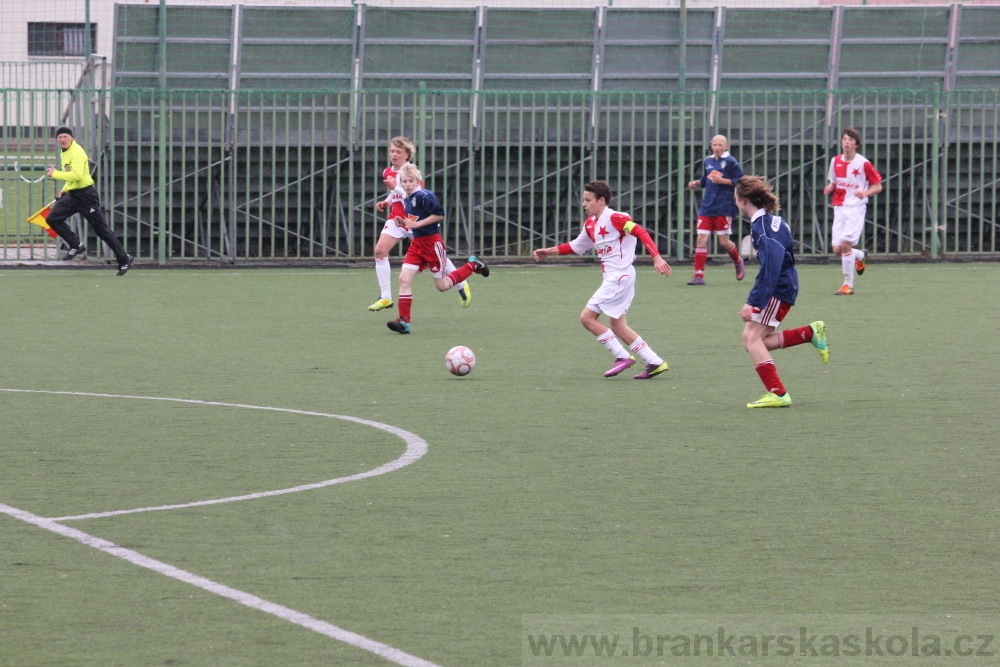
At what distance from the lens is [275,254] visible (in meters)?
24.5

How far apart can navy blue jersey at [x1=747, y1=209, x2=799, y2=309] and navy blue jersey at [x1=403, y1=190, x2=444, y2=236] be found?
17.3ft

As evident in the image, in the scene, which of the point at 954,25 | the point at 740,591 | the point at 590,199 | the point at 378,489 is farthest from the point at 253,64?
the point at 740,591

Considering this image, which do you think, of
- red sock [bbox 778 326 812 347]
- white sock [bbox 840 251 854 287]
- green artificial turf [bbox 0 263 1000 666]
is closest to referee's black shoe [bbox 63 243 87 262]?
green artificial turf [bbox 0 263 1000 666]

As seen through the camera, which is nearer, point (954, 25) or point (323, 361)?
point (323, 361)

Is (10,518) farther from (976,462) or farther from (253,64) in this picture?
(253,64)

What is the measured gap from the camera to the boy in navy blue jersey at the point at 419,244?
1505 cm

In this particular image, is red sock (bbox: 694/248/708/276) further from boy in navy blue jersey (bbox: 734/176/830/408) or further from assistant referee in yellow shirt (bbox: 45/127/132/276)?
boy in navy blue jersey (bbox: 734/176/830/408)

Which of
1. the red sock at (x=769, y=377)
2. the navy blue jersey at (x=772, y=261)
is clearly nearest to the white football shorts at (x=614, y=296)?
the navy blue jersey at (x=772, y=261)

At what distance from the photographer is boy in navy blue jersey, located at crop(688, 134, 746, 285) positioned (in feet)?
66.7

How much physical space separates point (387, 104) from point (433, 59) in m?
1.13

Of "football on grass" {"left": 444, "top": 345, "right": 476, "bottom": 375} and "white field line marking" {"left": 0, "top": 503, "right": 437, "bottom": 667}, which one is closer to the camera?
"white field line marking" {"left": 0, "top": 503, "right": 437, "bottom": 667}

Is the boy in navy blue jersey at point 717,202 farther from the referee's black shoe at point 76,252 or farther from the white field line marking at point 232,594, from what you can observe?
the white field line marking at point 232,594

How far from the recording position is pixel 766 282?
10.4m

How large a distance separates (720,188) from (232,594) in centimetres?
1578
